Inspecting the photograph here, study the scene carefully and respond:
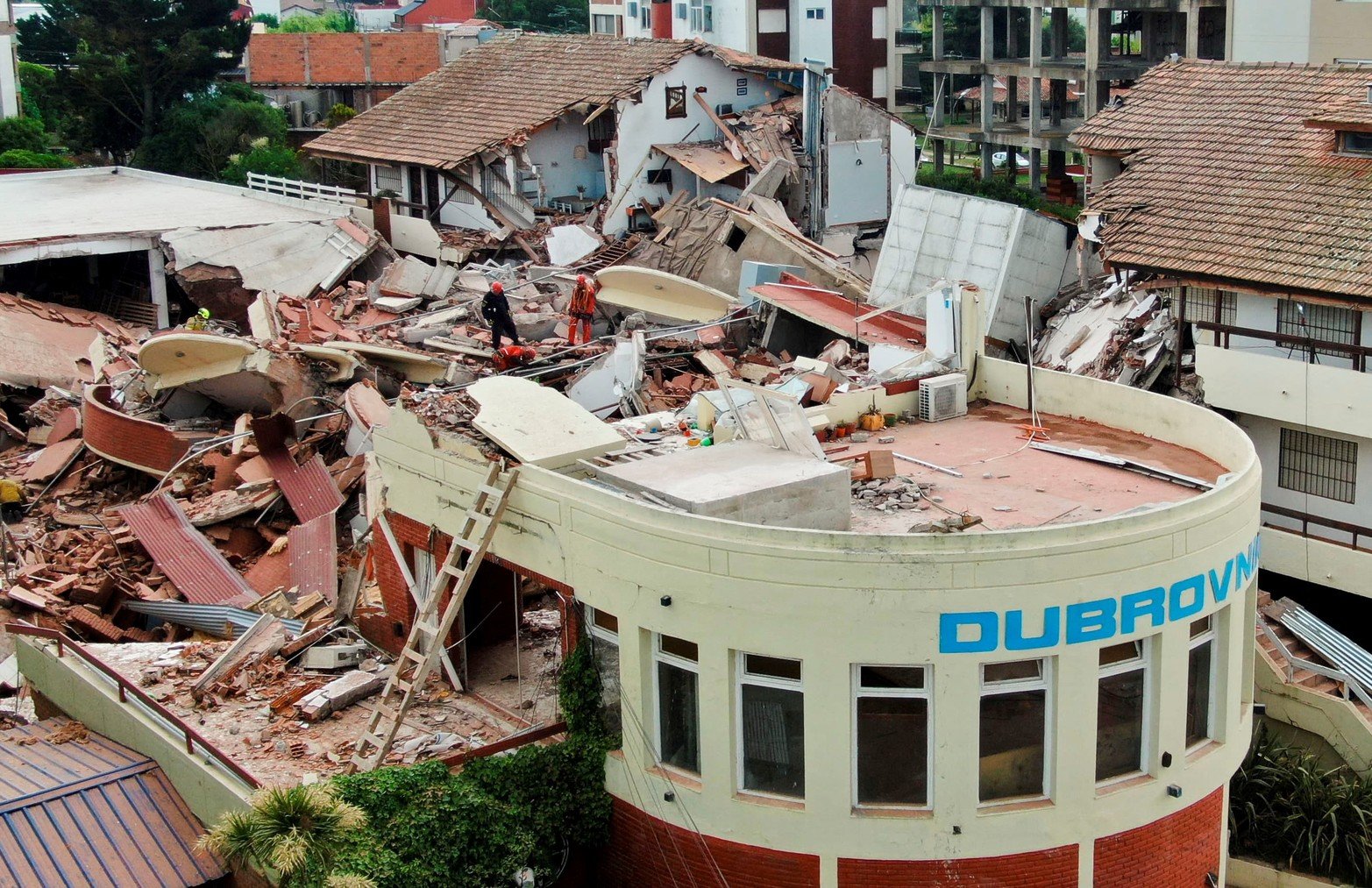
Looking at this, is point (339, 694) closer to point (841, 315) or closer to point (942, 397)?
point (942, 397)

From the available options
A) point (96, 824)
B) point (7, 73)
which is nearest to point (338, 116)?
point (7, 73)

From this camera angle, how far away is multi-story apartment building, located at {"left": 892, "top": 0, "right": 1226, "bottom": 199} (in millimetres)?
59750

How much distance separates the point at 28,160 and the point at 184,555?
41.4 meters

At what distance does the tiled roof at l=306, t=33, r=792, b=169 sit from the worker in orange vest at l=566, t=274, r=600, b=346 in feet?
44.6

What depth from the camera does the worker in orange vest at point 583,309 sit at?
33875 millimetres

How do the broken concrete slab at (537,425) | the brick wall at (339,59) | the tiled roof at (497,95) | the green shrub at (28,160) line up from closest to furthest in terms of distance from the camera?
1. the broken concrete slab at (537,425)
2. the tiled roof at (497,95)
3. the green shrub at (28,160)
4. the brick wall at (339,59)

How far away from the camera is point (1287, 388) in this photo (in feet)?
91.6

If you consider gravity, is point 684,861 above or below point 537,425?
below

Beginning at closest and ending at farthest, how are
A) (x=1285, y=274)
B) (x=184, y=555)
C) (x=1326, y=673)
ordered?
1. (x=1326, y=673)
2. (x=1285, y=274)
3. (x=184, y=555)

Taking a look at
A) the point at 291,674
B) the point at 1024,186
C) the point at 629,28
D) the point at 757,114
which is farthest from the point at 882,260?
the point at 629,28

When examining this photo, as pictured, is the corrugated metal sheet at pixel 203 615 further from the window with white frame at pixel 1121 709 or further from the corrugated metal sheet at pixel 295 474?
the window with white frame at pixel 1121 709

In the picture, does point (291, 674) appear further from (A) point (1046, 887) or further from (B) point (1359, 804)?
(B) point (1359, 804)

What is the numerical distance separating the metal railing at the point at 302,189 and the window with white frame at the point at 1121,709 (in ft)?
119

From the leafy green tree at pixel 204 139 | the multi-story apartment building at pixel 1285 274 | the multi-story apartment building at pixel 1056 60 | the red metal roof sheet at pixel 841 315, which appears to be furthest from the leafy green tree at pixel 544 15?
the multi-story apartment building at pixel 1285 274
